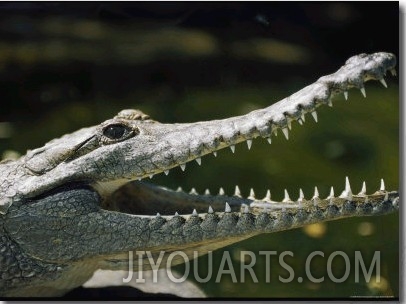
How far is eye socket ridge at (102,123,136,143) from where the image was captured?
3195mm

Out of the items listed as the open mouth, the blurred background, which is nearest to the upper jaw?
the open mouth

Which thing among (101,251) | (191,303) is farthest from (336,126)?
(101,251)

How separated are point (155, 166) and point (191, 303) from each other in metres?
0.96

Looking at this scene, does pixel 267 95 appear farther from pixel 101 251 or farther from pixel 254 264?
pixel 101 251

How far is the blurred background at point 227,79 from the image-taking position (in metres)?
3.86

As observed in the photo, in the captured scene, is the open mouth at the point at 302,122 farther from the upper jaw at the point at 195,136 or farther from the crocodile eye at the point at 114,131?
the crocodile eye at the point at 114,131

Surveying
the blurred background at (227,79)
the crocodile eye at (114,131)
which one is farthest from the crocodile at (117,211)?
the blurred background at (227,79)

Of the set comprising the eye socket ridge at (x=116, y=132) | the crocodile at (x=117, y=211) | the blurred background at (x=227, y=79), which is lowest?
the crocodile at (x=117, y=211)

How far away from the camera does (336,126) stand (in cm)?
453

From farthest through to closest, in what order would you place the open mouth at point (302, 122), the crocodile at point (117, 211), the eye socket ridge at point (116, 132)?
1. the eye socket ridge at point (116, 132)
2. the crocodile at point (117, 211)
3. the open mouth at point (302, 122)

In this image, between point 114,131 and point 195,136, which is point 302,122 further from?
point 114,131

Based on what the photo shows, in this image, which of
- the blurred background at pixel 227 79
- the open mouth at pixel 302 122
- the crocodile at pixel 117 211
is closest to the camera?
the open mouth at pixel 302 122

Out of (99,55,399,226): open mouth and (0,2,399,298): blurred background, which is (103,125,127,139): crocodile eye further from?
(0,2,399,298): blurred background

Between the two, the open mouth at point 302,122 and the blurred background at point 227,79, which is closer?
the open mouth at point 302,122
